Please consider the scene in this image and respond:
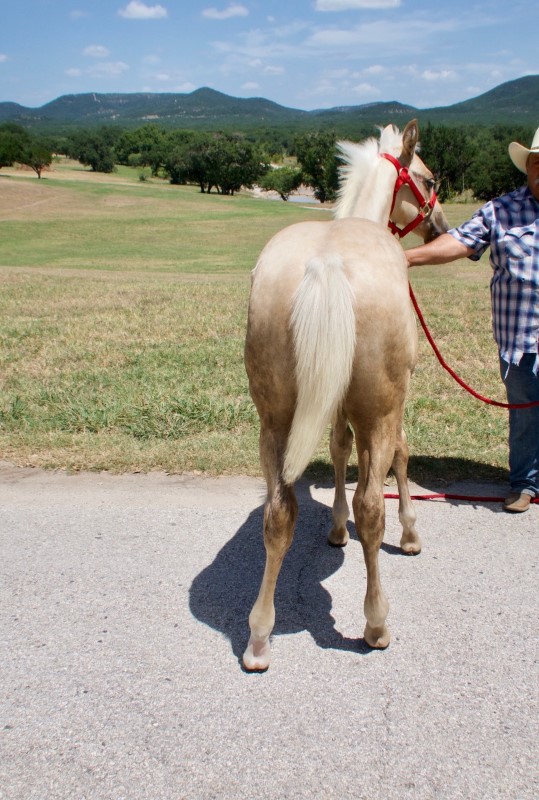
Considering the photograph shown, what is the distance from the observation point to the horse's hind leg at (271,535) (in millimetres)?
3002

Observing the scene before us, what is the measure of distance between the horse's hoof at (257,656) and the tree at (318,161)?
2583 inches

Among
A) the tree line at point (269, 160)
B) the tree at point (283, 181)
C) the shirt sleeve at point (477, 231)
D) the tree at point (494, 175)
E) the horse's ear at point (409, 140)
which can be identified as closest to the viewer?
the horse's ear at point (409, 140)

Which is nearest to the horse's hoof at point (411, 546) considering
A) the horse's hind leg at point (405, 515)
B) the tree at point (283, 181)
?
the horse's hind leg at point (405, 515)

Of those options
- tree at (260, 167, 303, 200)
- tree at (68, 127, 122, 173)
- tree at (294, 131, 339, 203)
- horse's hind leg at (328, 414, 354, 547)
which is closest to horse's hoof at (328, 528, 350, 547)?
horse's hind leg at (328, 414, 354, 547)

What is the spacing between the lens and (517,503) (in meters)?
4.55

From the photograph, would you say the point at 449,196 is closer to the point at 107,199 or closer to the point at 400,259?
the point at 107,199

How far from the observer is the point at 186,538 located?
4125 millimetres

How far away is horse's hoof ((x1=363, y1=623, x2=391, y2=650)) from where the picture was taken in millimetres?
3123

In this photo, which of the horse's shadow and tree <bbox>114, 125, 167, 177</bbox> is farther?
tree <bbox>114, 125, 167, 177</bbox>

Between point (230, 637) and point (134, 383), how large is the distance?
3957 mm

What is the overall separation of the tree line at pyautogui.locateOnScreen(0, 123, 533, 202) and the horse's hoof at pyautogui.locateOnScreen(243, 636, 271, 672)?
46.3 metres

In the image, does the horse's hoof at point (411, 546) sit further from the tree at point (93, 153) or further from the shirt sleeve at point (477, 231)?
the tree at point (93, 153)

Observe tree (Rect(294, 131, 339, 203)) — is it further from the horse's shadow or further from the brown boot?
the horse's shadow

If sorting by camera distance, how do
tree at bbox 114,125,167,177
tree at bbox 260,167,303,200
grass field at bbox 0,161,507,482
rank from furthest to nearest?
tree at bbox 114,125,167,177 → tree at bbox 260,167,303,200 → grass field at bbox 0,161,507,482
